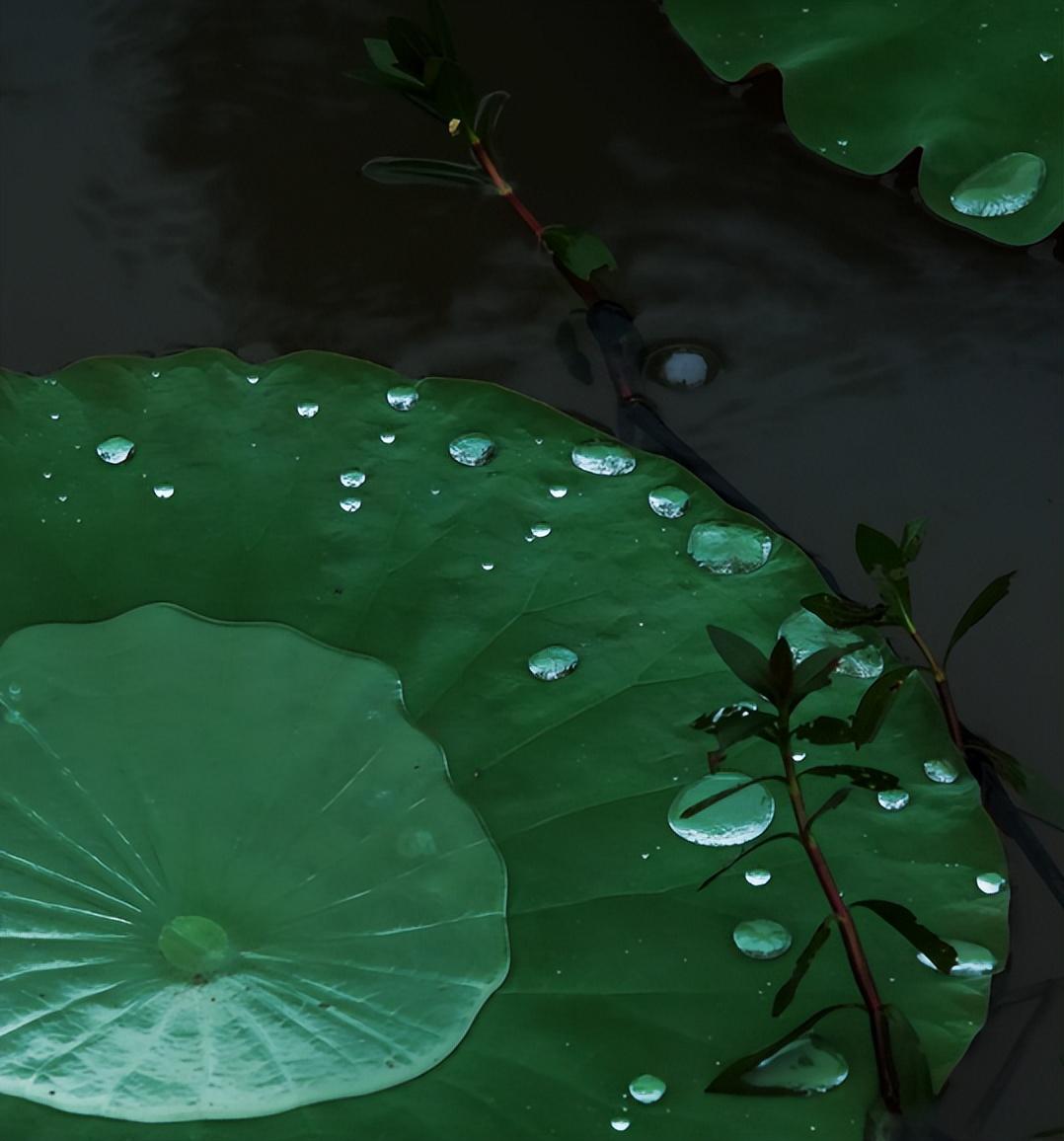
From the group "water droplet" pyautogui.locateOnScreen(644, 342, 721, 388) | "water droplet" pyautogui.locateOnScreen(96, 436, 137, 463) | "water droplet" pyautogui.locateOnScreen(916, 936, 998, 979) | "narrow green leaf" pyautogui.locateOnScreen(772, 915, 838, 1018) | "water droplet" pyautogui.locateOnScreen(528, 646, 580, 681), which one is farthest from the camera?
"water droplet" pyautogui.locateOnScreen(644, 342, 721, 388)

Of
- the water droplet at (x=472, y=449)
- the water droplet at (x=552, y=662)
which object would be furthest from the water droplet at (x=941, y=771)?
the water droplet at (x=472, y=449)

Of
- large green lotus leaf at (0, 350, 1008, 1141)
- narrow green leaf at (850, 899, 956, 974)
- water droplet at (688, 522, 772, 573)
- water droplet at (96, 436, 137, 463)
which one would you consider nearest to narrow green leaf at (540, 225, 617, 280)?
large green lotus leaf at (0, 350, 1008, 1141)

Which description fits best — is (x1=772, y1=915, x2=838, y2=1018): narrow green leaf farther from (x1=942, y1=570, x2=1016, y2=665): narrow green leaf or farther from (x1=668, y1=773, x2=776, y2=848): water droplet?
(x1=942, y1=570, x2=1016, y2=665): narrow green leaf

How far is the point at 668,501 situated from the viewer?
3.30ft

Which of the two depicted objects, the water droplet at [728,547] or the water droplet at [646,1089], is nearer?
the water droplet at [646,1089]

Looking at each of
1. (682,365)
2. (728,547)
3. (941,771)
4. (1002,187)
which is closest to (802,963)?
(941,771)

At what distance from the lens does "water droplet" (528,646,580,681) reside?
2.99 ft

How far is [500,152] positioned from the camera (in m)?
1.29

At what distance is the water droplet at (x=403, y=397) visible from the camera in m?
1.06

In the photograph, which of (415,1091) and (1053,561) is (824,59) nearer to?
(1053,561)

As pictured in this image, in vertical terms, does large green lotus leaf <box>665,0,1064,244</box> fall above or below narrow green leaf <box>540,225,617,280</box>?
above

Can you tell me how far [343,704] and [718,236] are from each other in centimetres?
60

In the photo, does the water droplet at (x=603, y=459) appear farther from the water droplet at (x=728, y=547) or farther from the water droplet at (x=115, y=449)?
the water droplet at (x=115, y=449)

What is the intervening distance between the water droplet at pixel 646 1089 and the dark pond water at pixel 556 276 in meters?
0.36
